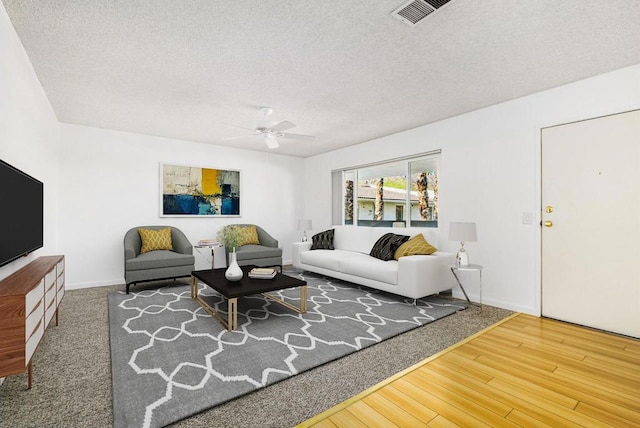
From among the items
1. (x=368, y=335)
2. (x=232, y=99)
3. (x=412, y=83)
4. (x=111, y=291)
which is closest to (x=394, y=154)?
(x=412, y=83)

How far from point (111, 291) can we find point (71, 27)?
3429mm

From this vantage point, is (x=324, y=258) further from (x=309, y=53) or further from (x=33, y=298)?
(x=33, y=298)

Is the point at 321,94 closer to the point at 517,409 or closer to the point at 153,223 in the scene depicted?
the point at 517,409

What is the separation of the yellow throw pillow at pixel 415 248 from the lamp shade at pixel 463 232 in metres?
0.50

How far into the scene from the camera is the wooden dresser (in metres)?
1.59

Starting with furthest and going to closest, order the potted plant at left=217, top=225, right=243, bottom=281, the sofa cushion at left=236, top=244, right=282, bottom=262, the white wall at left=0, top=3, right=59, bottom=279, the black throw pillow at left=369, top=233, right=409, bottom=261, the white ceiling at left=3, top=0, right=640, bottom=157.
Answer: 1. the sofa cushion at left=236, top=244, right=282, bottom=262
2. the black throw pillow at left=369, top=233, right=409, bottom=261
3. the potted plant at left=217, top=225, right=243, bottom=281
4. the white wall at left=0, top=3, right=59, bottom=279
5. the white ceiling at left=3, top=0, right=640, bottom=157

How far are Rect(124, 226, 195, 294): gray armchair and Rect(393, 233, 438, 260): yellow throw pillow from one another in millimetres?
3049

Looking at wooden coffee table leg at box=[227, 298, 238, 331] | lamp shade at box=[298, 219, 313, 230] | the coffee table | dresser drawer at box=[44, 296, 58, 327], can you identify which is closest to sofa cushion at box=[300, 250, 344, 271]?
lamp shade at box=[298, 219, 313, 230]

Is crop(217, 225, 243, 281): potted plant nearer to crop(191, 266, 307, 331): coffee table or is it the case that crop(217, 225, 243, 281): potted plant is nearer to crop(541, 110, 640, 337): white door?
crop(191, 266, 307, 331): coffee table

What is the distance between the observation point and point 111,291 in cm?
436

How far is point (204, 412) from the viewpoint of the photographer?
173 centimetres

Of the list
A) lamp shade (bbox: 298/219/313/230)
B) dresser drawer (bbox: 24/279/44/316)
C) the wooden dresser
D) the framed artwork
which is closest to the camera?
the wooden dresser

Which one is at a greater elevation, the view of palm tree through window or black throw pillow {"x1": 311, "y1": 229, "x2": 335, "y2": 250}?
the view of palm tree through window

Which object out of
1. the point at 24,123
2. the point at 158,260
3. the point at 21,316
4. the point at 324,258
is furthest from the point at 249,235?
the point at 21,316
